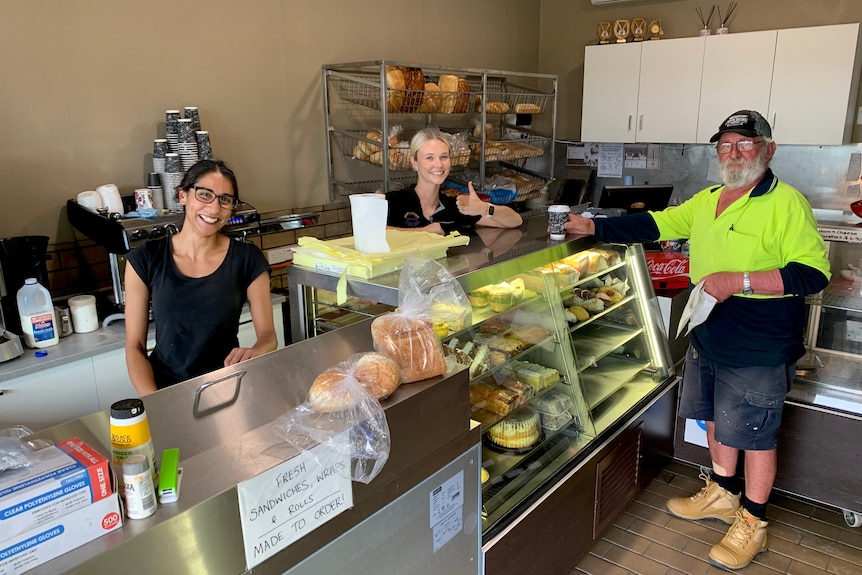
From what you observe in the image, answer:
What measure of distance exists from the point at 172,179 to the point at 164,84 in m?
0.55

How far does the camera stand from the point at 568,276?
2453mm

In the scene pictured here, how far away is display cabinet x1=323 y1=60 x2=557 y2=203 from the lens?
3732 mm

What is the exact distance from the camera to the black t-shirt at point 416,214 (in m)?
2.83

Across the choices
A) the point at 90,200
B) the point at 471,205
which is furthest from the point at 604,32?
the point at 90,200

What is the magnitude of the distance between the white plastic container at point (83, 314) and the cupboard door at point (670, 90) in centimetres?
399

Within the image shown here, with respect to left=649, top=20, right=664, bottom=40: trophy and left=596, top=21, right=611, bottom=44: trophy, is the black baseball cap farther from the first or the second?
left=596, top=21, right=611, bottom=44: trophy

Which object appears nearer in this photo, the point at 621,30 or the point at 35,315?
the point at 35,315

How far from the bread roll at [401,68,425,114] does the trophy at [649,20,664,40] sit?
2.11 m

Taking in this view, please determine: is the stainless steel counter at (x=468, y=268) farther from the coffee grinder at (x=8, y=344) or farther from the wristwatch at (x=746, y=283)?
the coffee grinder at (x=8, y=344)

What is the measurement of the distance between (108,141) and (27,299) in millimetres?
875

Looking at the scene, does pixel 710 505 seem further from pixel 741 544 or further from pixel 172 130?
pixel 172 130

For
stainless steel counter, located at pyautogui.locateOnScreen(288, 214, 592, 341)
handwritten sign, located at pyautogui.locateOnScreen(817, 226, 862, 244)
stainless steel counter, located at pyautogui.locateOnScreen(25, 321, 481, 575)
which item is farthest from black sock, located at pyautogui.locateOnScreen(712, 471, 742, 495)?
handwritten sign, located at pyautogui.locateOnScreen(817, 226, 862, 244)

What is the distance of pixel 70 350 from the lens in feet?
7.84

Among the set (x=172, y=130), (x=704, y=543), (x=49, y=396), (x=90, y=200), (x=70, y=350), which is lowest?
(x=704, y=543)
